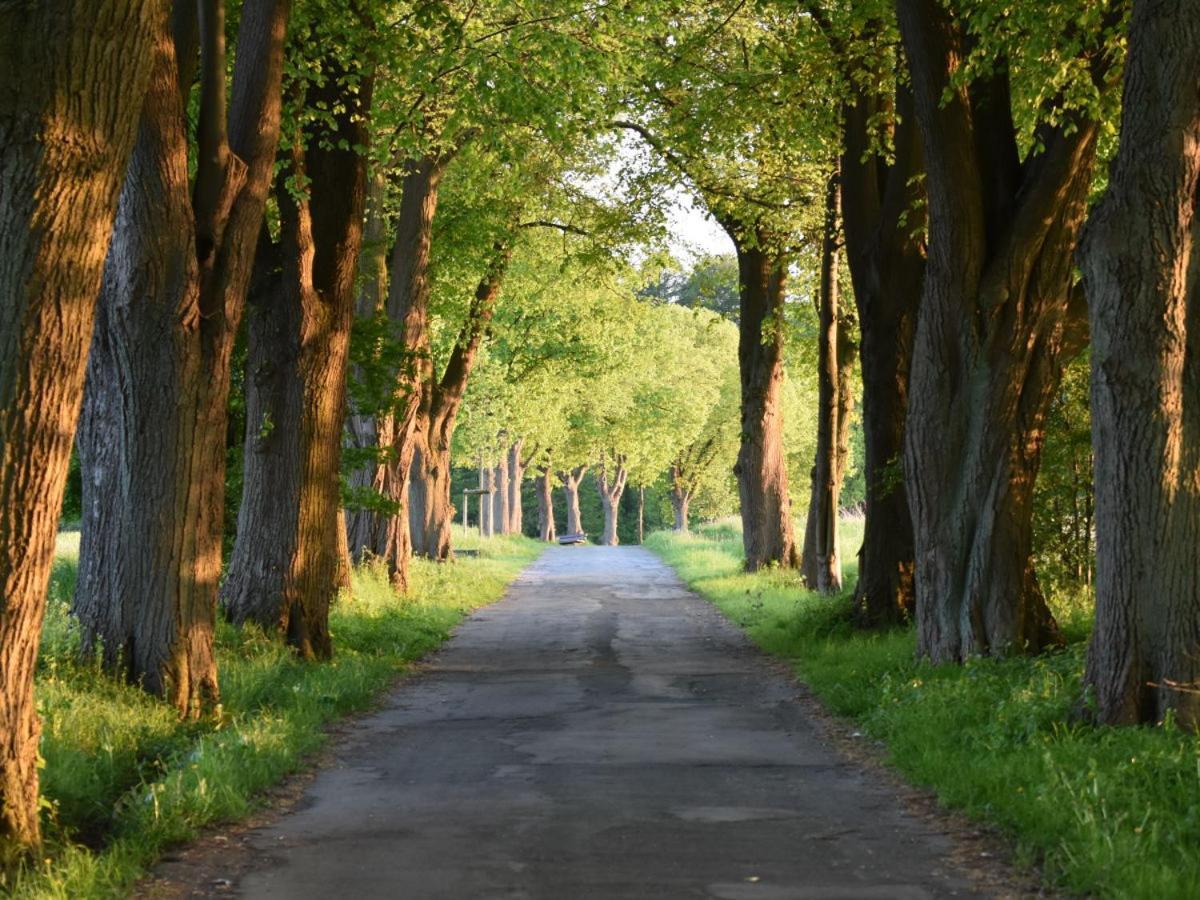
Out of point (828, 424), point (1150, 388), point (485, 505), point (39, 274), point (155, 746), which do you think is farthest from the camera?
point (485, 505)


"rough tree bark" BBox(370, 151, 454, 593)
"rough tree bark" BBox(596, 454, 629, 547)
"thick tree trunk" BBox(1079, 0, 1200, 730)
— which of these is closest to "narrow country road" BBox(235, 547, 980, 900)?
"thick tree trunk" BBox(1079, 0, 1200, 730)

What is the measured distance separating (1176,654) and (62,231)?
684cm

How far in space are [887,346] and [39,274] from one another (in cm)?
1220

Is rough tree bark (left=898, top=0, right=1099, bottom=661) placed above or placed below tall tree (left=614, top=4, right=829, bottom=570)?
below

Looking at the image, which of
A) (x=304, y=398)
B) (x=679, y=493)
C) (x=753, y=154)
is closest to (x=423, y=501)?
(x=753, y=154)

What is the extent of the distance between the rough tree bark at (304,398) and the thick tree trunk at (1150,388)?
8.55 m

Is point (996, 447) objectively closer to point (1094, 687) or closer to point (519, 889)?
point (1094, 687)

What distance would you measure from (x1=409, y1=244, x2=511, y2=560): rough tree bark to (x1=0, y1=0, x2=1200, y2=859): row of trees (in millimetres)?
7888

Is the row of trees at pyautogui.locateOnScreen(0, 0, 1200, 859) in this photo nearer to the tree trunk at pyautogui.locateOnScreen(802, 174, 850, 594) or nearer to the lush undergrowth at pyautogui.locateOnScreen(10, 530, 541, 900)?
the tree trunk at pyautogui.locateOnScreen(802, 174, 850, 594)

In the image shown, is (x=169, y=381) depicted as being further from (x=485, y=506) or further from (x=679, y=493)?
(x=679, y=493)

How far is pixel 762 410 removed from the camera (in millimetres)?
28562

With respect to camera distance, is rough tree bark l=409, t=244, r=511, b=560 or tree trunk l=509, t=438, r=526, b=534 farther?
tree trunk l=509, t=438, r=526, b=534

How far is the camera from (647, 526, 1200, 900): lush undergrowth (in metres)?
6.36

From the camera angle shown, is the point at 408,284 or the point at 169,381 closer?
the point at 169,381
